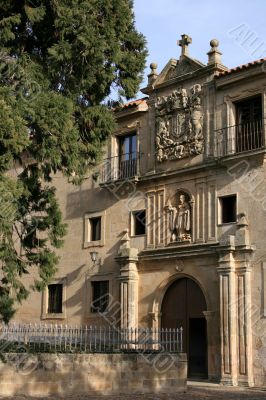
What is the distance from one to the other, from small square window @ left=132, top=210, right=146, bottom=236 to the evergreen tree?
6.56 m

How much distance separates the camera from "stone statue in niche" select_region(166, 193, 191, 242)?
837 inches

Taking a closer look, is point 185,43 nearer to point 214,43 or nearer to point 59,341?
point 214,43

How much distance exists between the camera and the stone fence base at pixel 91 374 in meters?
13.8

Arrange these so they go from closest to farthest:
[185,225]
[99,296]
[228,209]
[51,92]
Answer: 1. [51,92]
2. [228,209]
3. [185,225]
4. [99,296]

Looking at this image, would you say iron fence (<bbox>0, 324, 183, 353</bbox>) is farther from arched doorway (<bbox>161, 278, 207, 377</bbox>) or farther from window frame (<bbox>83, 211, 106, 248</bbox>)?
window frame (<bbox>83, 211, 106, 248</bbox>)

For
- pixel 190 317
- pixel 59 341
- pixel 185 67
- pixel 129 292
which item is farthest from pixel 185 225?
pixel 59 341

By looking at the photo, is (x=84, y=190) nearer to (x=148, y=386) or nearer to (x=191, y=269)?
(x=191, y=269)

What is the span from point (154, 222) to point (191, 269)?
2284 millimetres

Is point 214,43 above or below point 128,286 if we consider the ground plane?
above

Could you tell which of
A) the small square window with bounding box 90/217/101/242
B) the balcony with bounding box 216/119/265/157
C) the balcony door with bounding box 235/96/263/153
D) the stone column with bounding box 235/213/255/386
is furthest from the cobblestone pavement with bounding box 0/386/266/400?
the small square window with bounding box 90/217/101/242

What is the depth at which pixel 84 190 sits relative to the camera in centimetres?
2534

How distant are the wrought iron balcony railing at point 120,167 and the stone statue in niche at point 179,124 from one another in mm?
1265

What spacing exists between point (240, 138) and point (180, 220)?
3288 mm

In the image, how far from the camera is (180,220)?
846 inches
